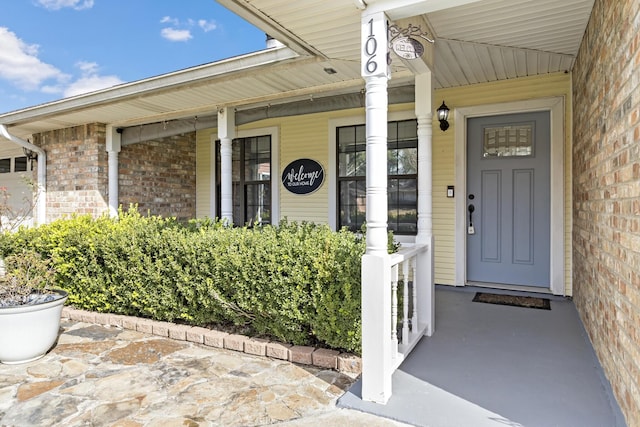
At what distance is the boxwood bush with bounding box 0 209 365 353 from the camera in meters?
2.86

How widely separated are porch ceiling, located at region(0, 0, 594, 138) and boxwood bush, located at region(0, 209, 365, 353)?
1.56m

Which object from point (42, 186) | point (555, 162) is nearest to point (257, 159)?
point (42, 186)

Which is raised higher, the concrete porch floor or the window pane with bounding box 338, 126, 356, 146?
the window pane with bounding box 338, 126, 356, 146

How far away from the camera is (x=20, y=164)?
8.77 metres

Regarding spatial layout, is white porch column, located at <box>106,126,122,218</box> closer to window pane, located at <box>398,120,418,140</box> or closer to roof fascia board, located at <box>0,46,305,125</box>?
roof fascia board, located at <box>0,46,305,125</box>

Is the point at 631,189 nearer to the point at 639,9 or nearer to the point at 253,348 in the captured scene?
the point at 639,9

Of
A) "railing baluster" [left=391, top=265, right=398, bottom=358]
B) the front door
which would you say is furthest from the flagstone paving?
the front door

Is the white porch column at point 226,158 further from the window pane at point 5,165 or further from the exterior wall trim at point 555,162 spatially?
the window pane at point 5,165

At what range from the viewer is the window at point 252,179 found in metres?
6.60

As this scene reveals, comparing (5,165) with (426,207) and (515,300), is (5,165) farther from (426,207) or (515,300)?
(515,300)

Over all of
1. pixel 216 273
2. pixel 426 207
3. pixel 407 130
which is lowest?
pixel 216 273

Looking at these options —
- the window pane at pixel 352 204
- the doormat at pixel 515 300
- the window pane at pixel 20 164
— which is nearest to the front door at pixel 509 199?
the doormat at pixel 515 300

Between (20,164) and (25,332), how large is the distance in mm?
7568

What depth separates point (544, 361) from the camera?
277 centimetres
